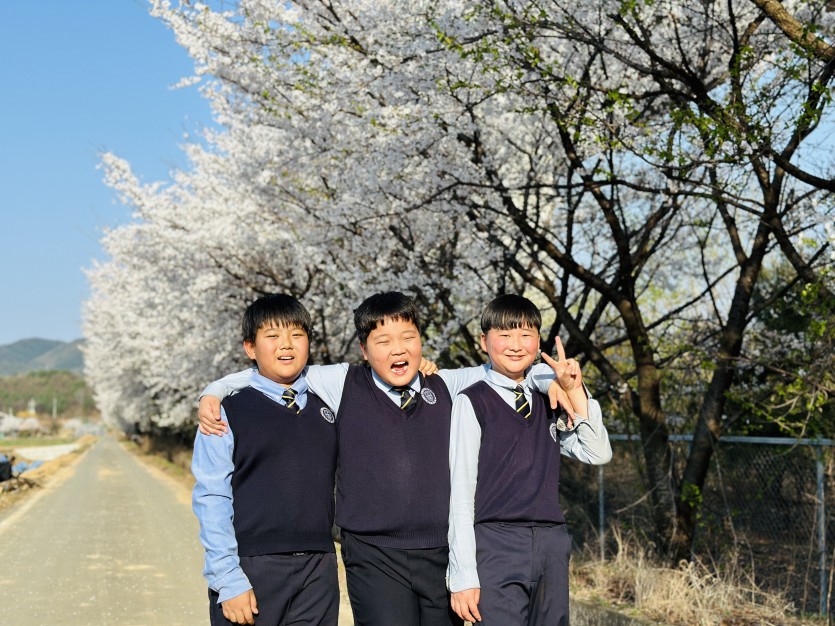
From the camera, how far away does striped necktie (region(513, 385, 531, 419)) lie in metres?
3.93

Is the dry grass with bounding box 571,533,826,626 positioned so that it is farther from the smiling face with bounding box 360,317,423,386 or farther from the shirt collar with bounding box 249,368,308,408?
the shirt collar with bounding box 249,368,308,408

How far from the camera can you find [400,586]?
3.76 meters

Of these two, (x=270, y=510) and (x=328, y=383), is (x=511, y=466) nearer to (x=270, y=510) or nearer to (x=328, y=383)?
(x=328, y=383)

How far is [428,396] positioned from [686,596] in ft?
13.8

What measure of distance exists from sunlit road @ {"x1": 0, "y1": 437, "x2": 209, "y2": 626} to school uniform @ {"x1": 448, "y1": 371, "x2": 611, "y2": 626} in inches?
195

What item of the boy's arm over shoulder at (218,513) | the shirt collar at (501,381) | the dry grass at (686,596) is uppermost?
the shirt collar at (501,381)

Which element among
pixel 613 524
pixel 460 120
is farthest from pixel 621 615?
pixel 460 120

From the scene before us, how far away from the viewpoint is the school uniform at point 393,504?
3.76 m

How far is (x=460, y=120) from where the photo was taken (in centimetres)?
945

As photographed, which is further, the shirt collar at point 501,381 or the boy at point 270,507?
the shirt collar at point 501,381

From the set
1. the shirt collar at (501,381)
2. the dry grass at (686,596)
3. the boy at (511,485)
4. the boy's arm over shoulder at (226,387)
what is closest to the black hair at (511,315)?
the boy at (511,485)

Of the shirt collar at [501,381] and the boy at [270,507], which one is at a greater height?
the shirt collar at [501,381]

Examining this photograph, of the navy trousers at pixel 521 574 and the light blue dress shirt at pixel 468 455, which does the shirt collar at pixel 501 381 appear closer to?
the light blue dress shirt at pixel 468 455

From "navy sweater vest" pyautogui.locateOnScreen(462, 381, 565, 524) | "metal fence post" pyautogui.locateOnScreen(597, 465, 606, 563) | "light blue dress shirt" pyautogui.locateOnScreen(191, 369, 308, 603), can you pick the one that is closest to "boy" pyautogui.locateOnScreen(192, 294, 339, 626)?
"light blue dress shirt" pyautogui.locateOnScreen(191, 369, 308, 603)
